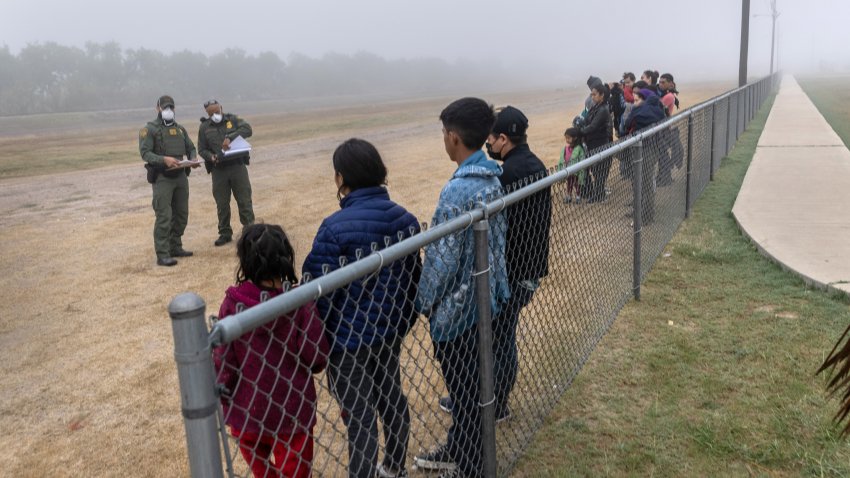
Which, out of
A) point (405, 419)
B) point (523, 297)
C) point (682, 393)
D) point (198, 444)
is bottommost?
point (682, 393)

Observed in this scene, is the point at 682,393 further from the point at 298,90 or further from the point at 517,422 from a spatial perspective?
the point at 298,90

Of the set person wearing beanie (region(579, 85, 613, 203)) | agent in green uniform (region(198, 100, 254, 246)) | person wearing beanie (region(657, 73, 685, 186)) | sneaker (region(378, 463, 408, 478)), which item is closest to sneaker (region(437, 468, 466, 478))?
sneaker (region(378, 463, 408, 478))

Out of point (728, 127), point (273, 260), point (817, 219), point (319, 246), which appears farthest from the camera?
point (728, 127)

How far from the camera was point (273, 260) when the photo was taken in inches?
105

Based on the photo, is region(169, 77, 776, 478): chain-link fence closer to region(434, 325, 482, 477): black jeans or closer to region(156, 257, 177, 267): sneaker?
region(434, 325, 482, 477): black jeans

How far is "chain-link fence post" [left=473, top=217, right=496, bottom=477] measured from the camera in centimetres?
290

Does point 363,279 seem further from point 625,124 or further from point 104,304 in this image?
point 625,124

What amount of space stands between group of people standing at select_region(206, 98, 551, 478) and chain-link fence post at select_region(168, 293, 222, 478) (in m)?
0.67

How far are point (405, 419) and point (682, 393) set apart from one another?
1.89 m

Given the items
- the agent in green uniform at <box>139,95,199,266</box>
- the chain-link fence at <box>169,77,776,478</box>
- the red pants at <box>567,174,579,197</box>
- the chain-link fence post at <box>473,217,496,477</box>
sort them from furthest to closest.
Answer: the agent in green uniform at <box>139,95,199,266</box> < the red pants at <box>567,174,579,197</box> < the chain-link fence post at <box>473,217,496,477</box> < the chain-link fence at <box>169,77,776,478</box>

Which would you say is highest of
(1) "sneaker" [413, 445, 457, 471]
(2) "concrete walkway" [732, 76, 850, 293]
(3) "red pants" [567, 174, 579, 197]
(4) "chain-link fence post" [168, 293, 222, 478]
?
(4) "chain-link fence post" [168, 293, 222, 478]

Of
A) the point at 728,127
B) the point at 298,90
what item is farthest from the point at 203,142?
the point at 298,90

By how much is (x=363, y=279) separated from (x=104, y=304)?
4.99 m

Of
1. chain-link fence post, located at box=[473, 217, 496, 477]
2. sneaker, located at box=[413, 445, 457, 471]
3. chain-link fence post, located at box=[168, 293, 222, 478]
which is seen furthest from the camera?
sneaker, located at box=[413, 445, 457, 471]
